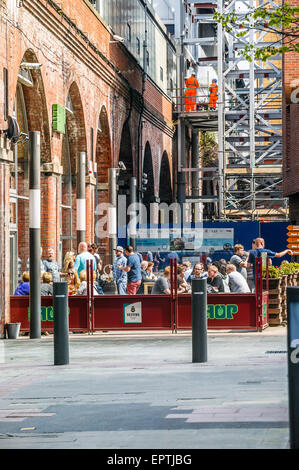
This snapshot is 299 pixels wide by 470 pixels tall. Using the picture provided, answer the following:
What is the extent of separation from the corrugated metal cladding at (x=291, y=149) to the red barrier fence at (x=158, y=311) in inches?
547

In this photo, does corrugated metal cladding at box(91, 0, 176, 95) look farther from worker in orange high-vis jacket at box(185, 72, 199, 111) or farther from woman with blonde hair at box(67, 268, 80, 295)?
woman with blonde hair at box(67, 268, 80, 295)

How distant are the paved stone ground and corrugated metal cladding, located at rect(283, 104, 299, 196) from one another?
16354 mm

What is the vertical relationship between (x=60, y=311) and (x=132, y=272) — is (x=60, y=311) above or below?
below

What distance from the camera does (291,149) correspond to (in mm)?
32406

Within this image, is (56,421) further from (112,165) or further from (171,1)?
(171,1)

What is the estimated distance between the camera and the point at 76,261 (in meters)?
19.6

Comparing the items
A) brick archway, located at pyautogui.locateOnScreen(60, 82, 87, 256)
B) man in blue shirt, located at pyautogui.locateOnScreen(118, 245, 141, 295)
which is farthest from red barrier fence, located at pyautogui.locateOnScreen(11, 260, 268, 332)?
brick archway, located at pyautogui.locateOnScreen(60, 82, 87, 256)

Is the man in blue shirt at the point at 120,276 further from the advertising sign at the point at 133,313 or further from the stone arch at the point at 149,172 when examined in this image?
the stone arch at the point at 149,172

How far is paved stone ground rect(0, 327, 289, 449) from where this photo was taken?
7297 millimetres

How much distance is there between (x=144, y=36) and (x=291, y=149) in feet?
31.1

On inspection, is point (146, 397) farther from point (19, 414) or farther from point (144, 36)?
point (144, 36)

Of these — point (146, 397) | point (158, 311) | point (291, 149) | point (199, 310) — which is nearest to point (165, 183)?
point (291, 149)
